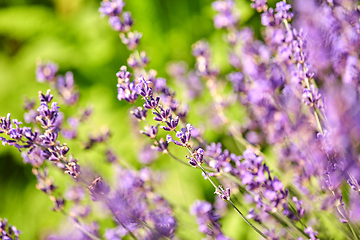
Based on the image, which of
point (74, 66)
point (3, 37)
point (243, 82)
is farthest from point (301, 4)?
point (3, 37)

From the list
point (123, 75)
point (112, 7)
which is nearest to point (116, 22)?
point (112, 7)

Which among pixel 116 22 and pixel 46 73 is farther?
pixel 46 73

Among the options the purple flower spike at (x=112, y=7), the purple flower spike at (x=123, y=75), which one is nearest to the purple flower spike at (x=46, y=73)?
the purple flower spike at (x=112, y=7)

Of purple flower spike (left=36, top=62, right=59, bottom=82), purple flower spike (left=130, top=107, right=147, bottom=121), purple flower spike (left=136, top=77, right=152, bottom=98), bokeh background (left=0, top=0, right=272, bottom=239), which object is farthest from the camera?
bokeh background (left=0, top=0, right=272, bottom=239)

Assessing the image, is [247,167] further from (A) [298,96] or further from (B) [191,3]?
(B) [191,3]

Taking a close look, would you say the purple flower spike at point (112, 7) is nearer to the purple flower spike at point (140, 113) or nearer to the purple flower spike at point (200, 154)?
the purple flower spike at point (140, 113)

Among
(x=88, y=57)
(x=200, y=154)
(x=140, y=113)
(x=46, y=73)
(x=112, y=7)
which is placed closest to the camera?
(x=200, y=154)

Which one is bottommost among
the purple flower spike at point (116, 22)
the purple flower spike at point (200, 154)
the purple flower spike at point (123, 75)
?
the purple flower spike at point (200, 154)

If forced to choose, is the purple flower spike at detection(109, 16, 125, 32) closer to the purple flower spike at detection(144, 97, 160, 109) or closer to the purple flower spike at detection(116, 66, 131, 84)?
the purple flower spike at detection(116, 66, 131, 84)

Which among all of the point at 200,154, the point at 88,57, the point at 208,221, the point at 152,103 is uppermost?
the point at 88,57

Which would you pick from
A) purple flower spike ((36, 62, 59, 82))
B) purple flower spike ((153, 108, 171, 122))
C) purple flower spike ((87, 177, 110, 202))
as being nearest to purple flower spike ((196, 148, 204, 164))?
purple flower spike ((153, 108, 171, 122))

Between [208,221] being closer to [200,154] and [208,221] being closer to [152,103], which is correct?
[200,154]
